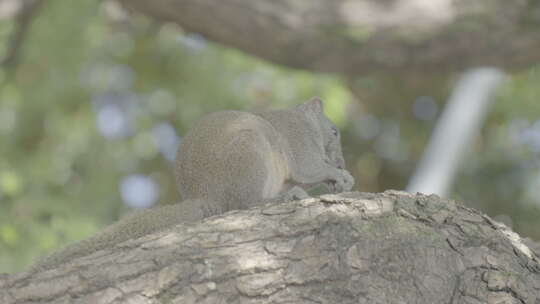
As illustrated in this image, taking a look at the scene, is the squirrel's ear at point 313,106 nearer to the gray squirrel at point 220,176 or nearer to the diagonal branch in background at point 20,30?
the gray squirrel at point 220,176

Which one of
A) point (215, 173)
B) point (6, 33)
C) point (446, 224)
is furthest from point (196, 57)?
point (446, 224)

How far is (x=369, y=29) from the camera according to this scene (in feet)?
19.9

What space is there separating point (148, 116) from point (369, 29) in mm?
3493

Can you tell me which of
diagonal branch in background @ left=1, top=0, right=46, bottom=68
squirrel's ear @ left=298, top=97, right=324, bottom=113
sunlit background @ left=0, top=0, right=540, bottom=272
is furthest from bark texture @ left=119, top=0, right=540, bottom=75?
squirrel's ear @ left=298, top=97, right=324, bottom=113

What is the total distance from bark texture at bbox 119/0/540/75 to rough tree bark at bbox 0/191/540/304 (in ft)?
10.7

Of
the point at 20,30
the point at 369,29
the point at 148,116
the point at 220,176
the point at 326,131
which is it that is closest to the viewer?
the point at 220,176

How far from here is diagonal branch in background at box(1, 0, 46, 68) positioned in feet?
23.0

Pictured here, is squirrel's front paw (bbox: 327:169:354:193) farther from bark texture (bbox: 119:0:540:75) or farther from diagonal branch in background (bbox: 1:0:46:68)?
diagonal branch in background (bbox: 1:0:46:68)

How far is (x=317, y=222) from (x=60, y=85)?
5.25 metres

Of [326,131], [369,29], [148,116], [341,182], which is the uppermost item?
[369,29]

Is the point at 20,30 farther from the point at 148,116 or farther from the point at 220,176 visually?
the point at 220,176

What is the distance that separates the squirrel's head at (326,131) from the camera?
4.31 meters

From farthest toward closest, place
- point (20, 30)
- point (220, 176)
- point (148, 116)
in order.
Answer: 1. point (148, 116)
2. point (20, 30)
3. point (220, 176)

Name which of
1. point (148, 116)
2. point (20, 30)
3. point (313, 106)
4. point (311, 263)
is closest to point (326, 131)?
point (313, 106)
